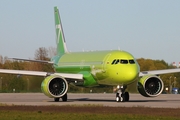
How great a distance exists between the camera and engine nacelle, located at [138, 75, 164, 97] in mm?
44719

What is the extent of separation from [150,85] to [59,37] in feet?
55.1

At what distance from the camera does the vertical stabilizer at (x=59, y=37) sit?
58.7m

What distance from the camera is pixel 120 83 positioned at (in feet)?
144

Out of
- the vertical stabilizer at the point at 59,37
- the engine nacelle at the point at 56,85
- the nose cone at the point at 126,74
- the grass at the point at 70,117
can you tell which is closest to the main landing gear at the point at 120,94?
the nose cone at the point at 126,74

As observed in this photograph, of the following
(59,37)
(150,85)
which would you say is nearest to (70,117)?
(150,85)

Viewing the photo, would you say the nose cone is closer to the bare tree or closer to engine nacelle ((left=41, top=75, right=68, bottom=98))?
engine nacelle ((left=41, top=75, right=68, bottom=98))

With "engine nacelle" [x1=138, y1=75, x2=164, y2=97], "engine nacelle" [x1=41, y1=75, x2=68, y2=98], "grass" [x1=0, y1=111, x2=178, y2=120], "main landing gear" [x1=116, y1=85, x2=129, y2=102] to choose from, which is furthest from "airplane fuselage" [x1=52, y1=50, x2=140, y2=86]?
"grass" [x1=0, y1=111, x2=178, y2=120]

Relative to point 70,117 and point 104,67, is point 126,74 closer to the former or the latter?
point 104,67

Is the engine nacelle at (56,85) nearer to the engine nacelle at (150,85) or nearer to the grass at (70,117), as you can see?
the engine nacelle at (150,85)

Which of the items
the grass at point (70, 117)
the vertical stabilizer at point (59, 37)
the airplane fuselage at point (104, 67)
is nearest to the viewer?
the grass at point (70, 117)

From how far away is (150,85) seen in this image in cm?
4519

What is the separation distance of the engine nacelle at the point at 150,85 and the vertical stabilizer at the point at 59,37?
14.8 m

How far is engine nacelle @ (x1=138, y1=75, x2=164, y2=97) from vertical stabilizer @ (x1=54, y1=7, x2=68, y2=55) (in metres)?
14.8

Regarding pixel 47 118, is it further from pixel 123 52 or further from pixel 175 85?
pixel 175 85
